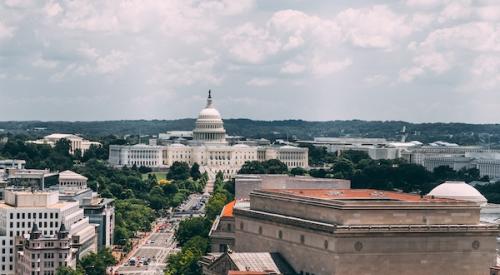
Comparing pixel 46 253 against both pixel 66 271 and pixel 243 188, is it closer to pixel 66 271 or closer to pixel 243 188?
pixel 66 271

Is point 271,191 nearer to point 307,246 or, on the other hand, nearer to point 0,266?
point 307,246

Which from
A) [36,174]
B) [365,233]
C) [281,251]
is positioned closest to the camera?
[365,233]

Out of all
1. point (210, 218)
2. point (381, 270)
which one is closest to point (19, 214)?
point (210, 218)

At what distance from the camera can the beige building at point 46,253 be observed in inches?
5025

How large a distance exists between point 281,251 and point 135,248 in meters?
71.1

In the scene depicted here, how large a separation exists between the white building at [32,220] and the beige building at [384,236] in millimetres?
44241

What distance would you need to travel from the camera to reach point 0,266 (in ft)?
443

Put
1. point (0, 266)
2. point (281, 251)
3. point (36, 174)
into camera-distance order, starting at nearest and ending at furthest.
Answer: point (281, 251)
point (0, 266)
point (36, 174)

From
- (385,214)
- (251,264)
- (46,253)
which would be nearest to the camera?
(385,214)

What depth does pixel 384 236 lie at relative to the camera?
304ft

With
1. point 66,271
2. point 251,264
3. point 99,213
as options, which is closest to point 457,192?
point 66,271

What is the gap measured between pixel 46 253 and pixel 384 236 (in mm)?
45453

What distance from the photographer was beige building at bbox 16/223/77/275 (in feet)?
419

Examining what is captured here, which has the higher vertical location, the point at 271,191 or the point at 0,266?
the point at 271,191
